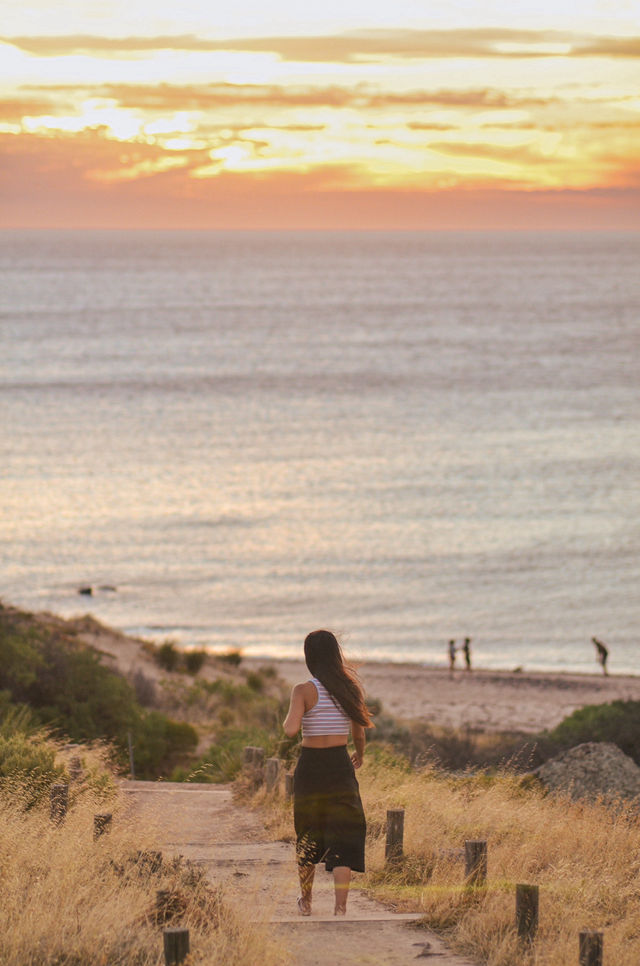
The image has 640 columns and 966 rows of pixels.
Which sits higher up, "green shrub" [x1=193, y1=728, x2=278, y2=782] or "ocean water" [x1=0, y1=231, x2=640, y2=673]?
"ocean water" [x1=0, y1=231, x2=640, y2=673]

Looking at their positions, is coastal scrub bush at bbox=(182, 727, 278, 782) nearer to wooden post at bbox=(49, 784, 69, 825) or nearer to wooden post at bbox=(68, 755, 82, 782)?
wooden post at bbox=(68, 755, 82, 782)

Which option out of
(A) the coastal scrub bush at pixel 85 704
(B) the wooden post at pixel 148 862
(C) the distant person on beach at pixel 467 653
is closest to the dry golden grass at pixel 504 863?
(B) the wooden post at pixel 148 862

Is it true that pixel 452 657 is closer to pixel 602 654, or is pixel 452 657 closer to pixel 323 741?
pixel 602 654

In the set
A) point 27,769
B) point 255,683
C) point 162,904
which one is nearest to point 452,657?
point 255,683

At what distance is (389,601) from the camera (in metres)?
40.0

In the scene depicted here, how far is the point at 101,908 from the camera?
20.8 ft

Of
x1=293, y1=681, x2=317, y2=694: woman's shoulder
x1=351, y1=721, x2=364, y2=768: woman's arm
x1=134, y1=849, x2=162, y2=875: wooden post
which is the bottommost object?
x1=134, y1=849, x2=162, y2=875: wooden post

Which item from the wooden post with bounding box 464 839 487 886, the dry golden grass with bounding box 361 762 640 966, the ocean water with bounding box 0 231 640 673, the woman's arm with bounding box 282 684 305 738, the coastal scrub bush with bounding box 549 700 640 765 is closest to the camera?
the dry golden grass with bounding box 361 762 640 966

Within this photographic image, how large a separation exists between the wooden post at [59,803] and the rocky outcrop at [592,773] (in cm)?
632

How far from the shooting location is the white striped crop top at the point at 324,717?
22.8 feet

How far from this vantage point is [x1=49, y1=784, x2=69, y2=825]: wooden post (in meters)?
8.61

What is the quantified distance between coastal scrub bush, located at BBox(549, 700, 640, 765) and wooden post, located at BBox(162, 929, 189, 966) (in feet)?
38.6

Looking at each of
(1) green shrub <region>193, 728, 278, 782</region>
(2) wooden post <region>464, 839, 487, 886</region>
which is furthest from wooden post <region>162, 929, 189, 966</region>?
(1) green shrub <region>193, 728, 278, 782</region>

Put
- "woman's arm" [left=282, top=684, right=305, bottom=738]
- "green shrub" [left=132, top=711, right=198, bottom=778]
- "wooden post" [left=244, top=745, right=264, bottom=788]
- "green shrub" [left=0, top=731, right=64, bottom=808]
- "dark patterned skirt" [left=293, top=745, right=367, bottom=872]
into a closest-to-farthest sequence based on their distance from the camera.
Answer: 1. "woman's arm" [left=282, top=684, right=305, bottom=738]
2. "dark patterned skirt" [left=293, top=745, right=367, bottom=872]
3. "green shrub" [left=0, top=731, right=64, bottom=808]
4. "wooden post" [left=244, top=745, right=264, bottom=788]
5. "green shrub" [left=132, top=711, right=198, bottom=778]
